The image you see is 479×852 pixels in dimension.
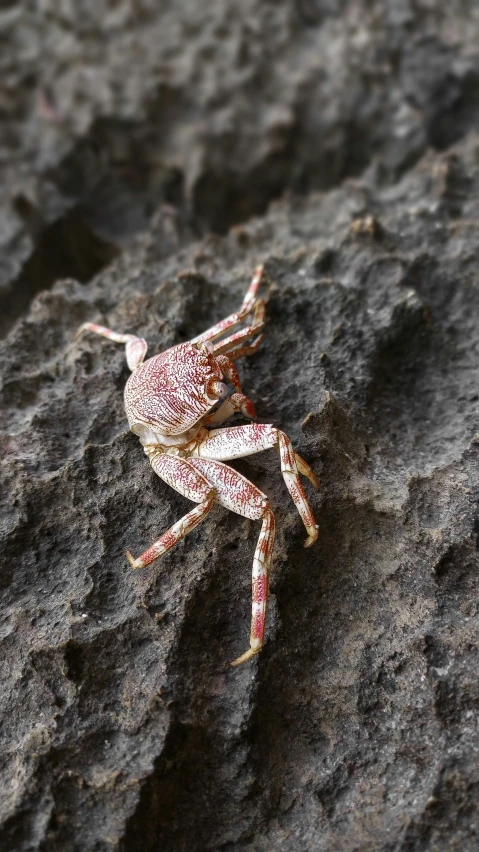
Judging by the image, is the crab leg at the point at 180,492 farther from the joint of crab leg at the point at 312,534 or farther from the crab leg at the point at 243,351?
the crab leg at the point at 243,351

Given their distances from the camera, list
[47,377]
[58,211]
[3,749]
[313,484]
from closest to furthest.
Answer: [3,749]
[313,484]
[47,377]
[58,211]

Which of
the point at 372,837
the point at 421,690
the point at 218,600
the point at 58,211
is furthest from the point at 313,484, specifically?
the point at 58,211

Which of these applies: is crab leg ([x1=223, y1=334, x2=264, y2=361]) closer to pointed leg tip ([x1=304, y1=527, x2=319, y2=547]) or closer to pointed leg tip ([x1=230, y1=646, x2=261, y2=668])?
pointed leg tip ([x1=304, y1=527, x2=319, y2=547])

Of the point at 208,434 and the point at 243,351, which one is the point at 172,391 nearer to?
the point at 208,434

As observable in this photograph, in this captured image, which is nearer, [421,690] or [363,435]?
[421,690]

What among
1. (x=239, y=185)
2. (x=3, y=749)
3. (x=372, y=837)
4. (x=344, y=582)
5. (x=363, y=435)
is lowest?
(x=372, y=837)

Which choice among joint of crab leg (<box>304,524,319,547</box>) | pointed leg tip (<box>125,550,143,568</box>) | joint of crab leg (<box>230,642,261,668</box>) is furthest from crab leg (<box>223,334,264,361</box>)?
joint of crab leg (<box>230,642,261,668</box>)

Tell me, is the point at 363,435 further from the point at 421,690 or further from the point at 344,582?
the point at 421,690
